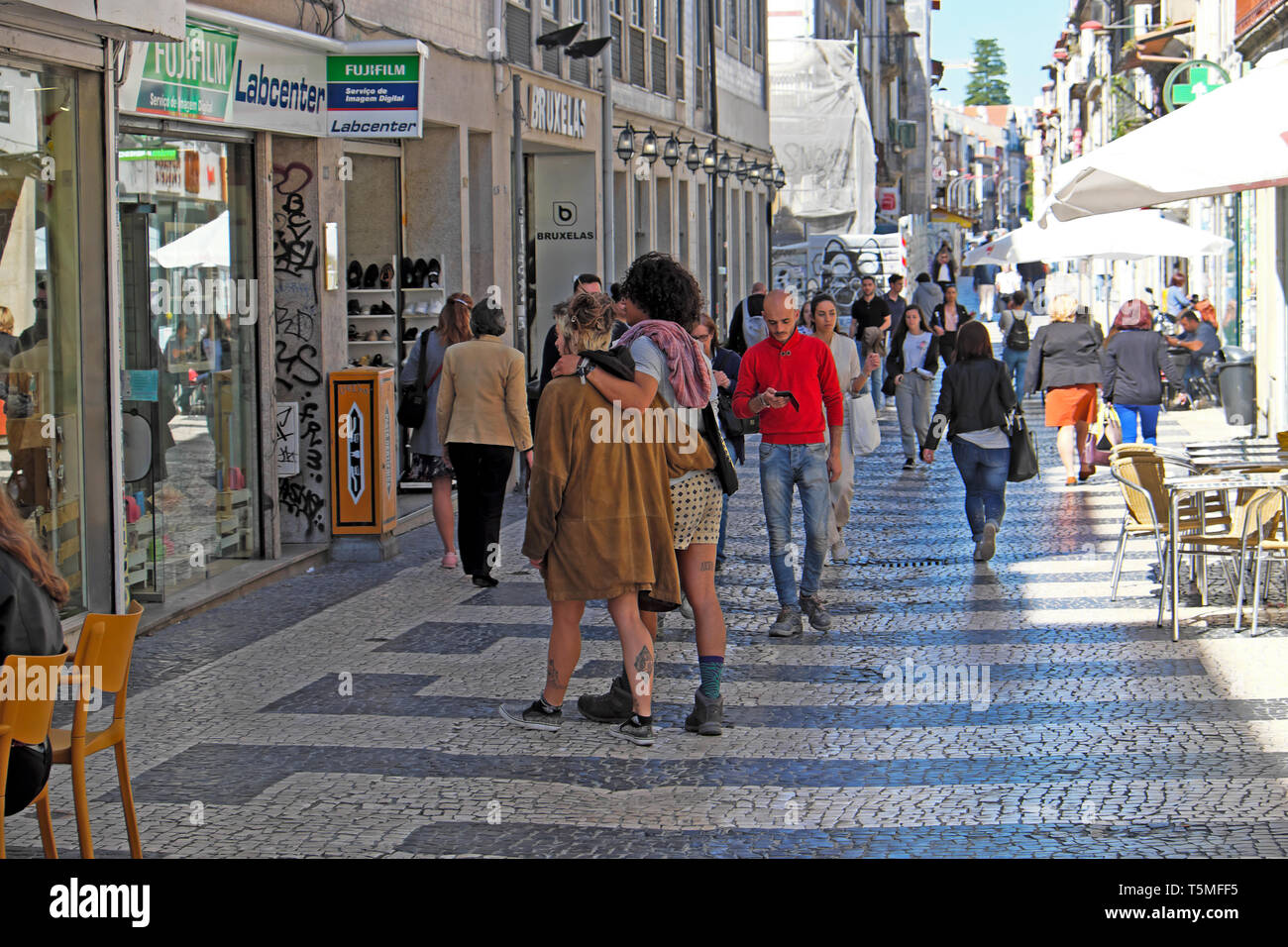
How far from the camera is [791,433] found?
9.55m

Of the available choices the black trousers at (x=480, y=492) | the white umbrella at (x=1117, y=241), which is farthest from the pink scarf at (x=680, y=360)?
the white umbrella at (x=1117, y=241)

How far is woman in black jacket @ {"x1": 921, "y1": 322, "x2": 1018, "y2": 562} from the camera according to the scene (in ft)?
39.7

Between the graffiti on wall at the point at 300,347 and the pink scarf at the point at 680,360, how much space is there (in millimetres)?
5762

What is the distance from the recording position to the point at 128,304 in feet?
34.3

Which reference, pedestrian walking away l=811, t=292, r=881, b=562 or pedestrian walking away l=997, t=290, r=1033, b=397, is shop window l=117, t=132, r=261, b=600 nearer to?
pedestrian walking away l=811, t=292, r=881, b=562

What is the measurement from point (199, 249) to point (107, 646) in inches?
261

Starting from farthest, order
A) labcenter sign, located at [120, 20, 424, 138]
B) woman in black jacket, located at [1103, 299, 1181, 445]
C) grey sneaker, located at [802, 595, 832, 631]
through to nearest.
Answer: woman in black jacket, located at [1103, 299, 1181, 445] < labcenter sign, located at [120, 20, 424, 138] < grey sneaker, located at [802, 595, 832, 631]

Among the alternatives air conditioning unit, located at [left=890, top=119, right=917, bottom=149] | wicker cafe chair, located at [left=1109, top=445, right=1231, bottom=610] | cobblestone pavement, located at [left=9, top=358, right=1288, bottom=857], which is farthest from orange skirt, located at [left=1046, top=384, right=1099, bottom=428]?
air conditioning unit, located at [left=890, top=119, right=917, bottom=149]

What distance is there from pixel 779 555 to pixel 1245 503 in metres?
2.60

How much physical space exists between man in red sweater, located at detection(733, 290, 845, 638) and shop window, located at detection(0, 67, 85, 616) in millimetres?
3628

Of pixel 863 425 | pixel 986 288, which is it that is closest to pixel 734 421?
pixel 863 425
